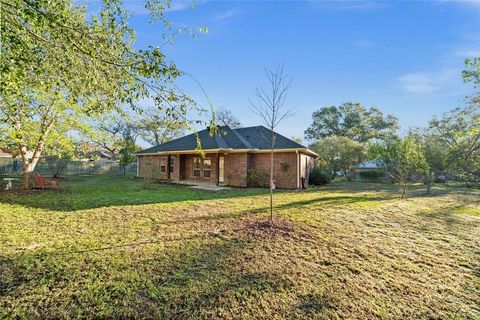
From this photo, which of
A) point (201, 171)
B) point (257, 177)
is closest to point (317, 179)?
point (257, 177)

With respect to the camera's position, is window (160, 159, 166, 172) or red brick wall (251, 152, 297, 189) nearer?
red brick wall (251, 152, 297, 189)

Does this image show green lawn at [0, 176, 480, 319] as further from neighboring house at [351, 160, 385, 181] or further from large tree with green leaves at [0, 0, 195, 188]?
neighboring house at [351, 160, 385, 181]

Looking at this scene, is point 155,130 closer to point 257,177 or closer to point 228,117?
point 228,117

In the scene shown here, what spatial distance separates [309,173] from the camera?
18094 millimetres

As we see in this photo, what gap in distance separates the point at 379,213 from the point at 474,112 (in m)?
28.4

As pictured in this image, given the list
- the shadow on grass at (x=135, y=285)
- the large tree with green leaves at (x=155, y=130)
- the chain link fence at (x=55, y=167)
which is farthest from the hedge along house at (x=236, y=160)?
the large tree with green leaves at (x=155, y=130)

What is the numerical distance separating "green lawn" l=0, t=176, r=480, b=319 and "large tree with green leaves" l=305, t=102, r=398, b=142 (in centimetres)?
3451

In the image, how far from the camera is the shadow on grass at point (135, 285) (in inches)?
96.6

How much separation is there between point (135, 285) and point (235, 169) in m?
12.1

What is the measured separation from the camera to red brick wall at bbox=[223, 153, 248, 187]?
47.7 ft

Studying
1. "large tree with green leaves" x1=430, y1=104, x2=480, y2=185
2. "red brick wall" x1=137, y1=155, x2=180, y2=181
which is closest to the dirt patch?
"red brick wall" x1=137, y1=155, x2=180, y2=181

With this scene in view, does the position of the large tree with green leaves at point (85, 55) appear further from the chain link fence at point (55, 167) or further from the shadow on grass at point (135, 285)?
the chain link fence at point (55, 167)

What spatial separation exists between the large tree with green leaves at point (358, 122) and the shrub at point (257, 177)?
29.2 meters

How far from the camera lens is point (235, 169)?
48.9 ft
